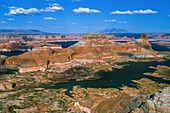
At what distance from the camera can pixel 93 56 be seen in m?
116

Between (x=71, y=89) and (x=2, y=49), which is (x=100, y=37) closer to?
(x=2, y=49)

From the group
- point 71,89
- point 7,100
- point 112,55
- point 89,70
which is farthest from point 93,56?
point 7,100

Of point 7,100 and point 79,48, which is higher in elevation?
point 79,48

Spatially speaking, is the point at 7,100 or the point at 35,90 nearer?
the point at 7,100

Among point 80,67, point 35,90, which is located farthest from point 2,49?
point 35,90

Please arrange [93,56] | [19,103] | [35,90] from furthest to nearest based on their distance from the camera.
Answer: [93,56]
[35,90]
[19,103]

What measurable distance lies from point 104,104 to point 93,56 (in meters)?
69.4

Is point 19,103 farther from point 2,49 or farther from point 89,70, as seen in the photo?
point 2,49

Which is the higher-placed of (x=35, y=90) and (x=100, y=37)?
(x=100, y=37)

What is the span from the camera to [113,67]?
10212 centimetres

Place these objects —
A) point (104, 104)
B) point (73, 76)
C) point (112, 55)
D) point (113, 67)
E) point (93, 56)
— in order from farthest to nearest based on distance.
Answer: point (112, 55), point (93, 56), point (113, 67), point (73, 76), point (104, 104)

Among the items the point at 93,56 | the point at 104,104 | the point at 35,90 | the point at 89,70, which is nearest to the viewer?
the point at 104,104

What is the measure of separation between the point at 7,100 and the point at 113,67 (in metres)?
53.4

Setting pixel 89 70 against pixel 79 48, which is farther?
pixel 79 48
